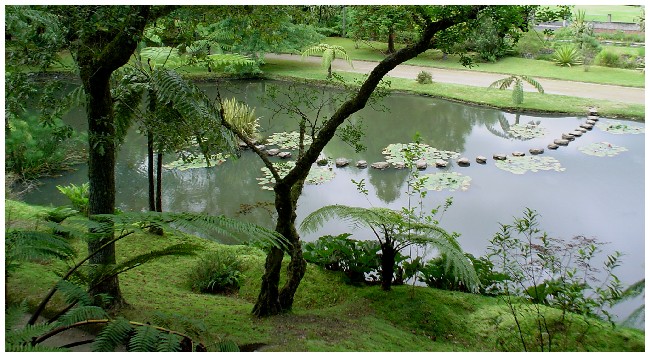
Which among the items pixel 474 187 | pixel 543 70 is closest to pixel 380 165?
pixel 474 187

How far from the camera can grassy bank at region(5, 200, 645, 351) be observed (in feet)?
9.93

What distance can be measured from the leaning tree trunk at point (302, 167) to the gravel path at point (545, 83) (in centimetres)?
968

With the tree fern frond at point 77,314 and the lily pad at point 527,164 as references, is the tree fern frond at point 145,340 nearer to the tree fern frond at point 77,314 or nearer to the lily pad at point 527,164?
the tree fern frond at point 77,314

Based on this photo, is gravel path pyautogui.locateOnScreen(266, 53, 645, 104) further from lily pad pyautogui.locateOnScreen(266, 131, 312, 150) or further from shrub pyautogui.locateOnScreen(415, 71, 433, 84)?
lily pad pyautogui.locateOnScreen(266, 131, 312, 150)

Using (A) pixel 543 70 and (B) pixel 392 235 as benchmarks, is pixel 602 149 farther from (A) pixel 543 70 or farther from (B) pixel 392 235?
(A) pixel 543 70

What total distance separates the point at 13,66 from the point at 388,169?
616 centimetres

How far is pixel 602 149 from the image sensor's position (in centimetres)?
927

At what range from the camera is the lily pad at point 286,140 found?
31.4 feet

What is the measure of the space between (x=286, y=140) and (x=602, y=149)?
17.2 feet

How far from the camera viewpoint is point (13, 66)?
290cm

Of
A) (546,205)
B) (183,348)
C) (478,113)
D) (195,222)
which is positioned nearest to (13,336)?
(183,348)

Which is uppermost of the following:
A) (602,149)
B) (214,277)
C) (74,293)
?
(602,149)

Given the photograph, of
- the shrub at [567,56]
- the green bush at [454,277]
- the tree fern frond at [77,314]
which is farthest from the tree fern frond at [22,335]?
the shrub at [567,56]

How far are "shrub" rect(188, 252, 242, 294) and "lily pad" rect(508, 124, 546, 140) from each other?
277 inches
